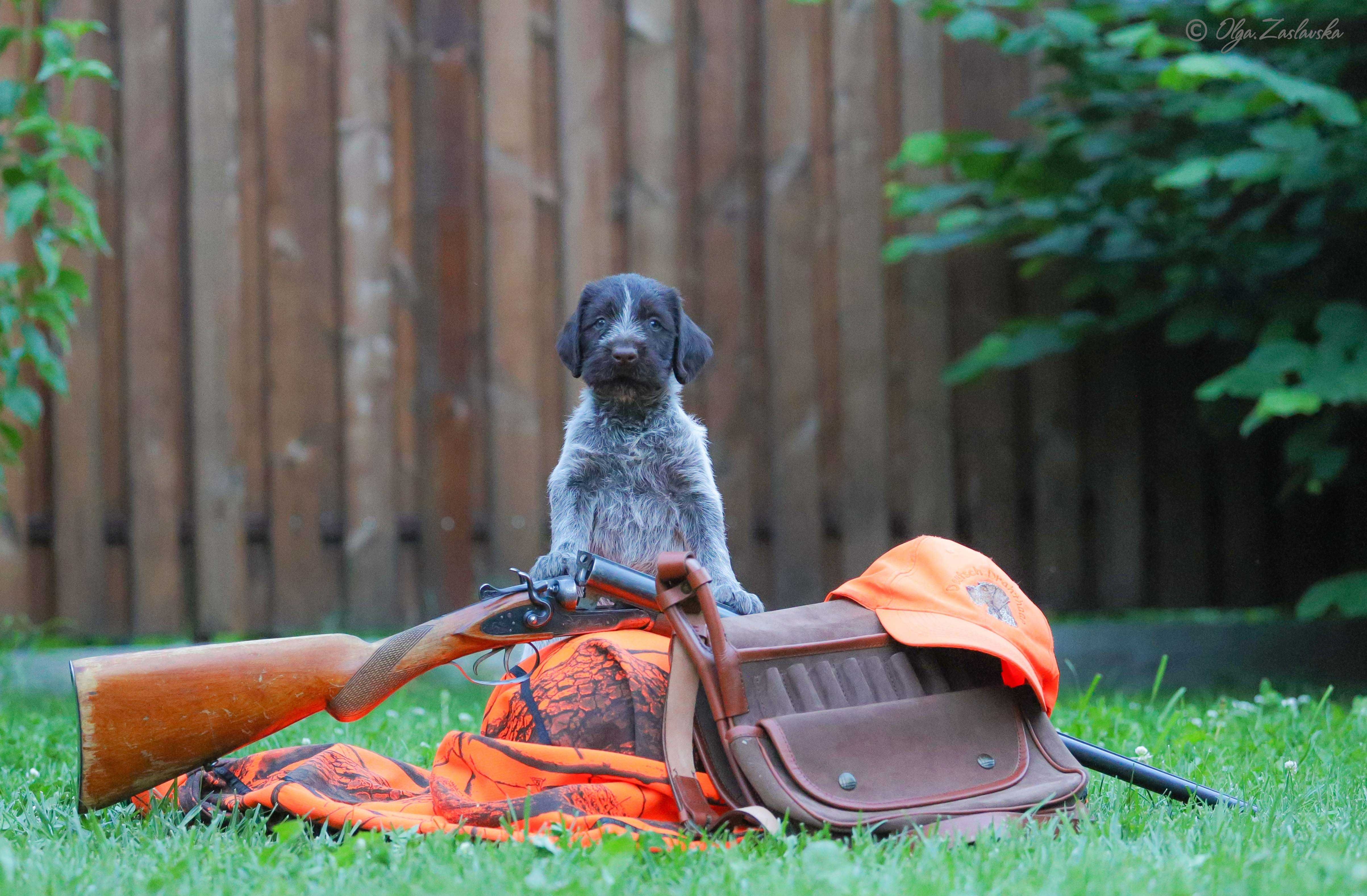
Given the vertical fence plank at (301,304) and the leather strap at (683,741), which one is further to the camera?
the vertical fence plank at (301,304)

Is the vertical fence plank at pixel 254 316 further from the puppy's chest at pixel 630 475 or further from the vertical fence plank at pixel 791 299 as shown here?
the puppy's chest at pixel 630 475

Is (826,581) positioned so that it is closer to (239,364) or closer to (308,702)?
(239,364)

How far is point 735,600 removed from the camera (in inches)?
135

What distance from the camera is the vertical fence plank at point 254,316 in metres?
6.09

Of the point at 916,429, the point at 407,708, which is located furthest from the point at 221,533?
the point at 916,429

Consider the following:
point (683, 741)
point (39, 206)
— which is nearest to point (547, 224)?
point (39, 206)

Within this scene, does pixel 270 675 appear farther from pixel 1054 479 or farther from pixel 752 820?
pixel 1054 479

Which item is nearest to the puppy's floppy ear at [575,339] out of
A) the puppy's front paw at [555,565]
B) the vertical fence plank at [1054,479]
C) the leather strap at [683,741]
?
the puppy's front paw at [555,565]

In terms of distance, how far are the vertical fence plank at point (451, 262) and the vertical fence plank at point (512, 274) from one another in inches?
3.7

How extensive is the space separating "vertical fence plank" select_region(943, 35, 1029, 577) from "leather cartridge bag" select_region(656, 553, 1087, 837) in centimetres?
390

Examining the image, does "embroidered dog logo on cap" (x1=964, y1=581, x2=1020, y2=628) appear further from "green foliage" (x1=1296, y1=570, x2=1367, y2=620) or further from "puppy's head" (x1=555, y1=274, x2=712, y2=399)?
"green foliage" (x1=1296, y1=570, x2=1367, y2=620)

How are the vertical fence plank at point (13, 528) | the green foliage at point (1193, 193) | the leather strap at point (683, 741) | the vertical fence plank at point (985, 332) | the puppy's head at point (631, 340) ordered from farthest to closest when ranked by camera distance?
the vertical fence plank at point (985, 332), the vertical fence plank at point (13, 528), the green foliage at point (1193, 193), the puppy's head at point (631, 340), the leather strap at point (683, 741)

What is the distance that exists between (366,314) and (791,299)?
7.27 ft

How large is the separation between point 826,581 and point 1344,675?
8.37 feet
